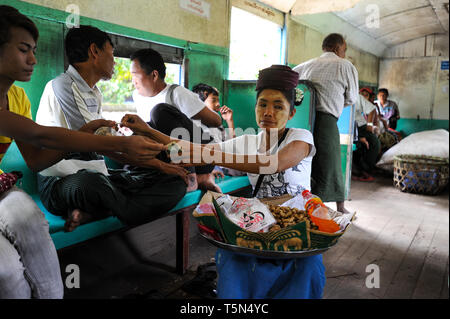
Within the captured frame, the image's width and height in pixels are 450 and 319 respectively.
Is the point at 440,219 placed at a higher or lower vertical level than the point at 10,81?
lower

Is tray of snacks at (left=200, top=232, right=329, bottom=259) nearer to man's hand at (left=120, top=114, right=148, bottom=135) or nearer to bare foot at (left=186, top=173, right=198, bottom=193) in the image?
man's hand at (left=120, top=114, right=148, bottom=135)

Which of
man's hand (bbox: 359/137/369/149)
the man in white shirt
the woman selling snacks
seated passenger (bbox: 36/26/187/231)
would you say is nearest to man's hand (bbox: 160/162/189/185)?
seated passenger (bbox: 36/26/187/231)

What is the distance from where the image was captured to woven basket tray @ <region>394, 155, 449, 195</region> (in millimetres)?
4738

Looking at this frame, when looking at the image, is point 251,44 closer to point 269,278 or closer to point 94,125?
point 94,125

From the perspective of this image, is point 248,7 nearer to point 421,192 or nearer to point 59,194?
point 59,194

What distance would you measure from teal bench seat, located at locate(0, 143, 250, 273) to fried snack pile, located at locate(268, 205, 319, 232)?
100 centimetres

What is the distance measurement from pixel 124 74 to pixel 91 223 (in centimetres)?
182

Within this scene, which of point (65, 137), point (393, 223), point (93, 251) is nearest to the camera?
point (65, 137)

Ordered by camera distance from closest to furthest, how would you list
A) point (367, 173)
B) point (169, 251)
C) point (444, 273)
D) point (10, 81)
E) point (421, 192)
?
point (10, 81)
point (444, 273)
point (169, 251)
point (421, 192)
point (367, 173)

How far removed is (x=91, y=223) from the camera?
6.22ft

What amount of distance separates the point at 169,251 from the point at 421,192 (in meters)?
3.84

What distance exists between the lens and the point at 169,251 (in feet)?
10.1

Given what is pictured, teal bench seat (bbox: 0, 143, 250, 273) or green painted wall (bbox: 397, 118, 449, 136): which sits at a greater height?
green painted wall (bbox: 397, 118, 449, 136)
